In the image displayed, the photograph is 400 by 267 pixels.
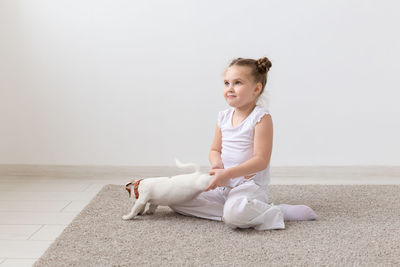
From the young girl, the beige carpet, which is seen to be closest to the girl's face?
the young girl

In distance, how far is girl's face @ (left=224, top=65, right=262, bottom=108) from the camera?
4.93 feet

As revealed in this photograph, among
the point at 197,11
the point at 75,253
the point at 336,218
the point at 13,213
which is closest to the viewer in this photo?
the point at 75,253

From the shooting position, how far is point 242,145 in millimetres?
1546

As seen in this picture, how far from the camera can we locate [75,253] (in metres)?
1.25

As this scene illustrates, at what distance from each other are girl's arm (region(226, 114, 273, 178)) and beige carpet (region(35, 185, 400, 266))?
0.16m

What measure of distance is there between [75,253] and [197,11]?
1213mm

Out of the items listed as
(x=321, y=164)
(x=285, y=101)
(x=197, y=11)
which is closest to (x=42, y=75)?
(x=197, y=11)

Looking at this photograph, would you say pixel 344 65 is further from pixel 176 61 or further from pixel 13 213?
pixel 13 213

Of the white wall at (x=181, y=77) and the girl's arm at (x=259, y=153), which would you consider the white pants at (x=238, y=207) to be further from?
the white wall at (x=181, y=77)

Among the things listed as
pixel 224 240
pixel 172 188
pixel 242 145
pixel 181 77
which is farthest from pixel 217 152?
pixel 181 77

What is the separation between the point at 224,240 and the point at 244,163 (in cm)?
24

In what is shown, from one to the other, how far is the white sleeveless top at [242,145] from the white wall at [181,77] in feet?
2.00

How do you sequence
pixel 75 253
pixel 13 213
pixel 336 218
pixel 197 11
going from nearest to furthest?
pixel 75 253 → pixel 336 218 → pixel 13 213 → pixel 197 11

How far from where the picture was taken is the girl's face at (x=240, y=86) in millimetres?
1503
